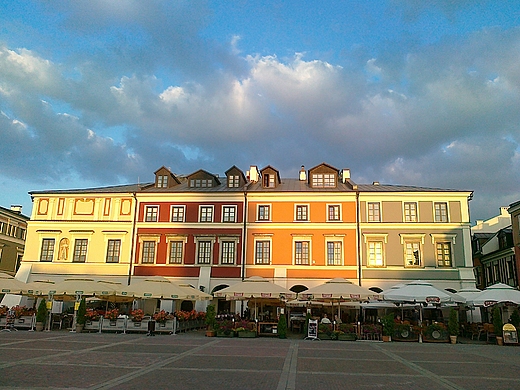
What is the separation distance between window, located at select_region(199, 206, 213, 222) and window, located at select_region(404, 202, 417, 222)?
15.1 metres

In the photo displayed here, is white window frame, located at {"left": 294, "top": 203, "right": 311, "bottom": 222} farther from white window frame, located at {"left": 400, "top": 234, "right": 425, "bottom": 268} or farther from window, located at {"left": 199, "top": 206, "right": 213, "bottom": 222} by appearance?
white window frame, located at {"left": 400, "top": 234, "right": 425, "bottom": 268}

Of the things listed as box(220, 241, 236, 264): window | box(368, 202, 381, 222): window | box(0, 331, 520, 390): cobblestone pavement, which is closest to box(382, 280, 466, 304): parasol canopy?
box(0, 331, 520, 390): cobblestone pavement

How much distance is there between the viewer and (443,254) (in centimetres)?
3622

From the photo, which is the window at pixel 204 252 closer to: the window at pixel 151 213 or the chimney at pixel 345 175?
the window at pixel 151 213

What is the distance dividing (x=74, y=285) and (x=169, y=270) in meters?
10.1

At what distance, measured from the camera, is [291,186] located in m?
40.5

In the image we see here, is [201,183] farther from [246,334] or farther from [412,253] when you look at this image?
[412,253]

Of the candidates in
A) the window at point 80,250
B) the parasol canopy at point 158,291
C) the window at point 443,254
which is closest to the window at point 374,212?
the window at point 443,254

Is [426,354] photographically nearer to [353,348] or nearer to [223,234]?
[353,348]

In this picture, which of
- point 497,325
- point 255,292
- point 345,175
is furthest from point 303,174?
point 497,325

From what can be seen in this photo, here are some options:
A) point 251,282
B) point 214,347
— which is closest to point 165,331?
point 251,282

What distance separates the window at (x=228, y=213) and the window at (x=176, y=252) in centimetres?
396

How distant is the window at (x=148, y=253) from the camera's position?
38688 mm

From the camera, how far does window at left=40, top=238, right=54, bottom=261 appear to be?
39688 mm
